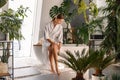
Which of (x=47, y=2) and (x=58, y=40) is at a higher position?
(x=47, y=2)

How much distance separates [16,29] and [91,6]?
14.6ft

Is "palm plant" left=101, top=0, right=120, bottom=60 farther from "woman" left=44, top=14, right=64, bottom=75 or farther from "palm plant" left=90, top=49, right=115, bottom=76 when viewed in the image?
"woman" left=44, top=14, right=64, bottom=75

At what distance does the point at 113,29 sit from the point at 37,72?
2894 millimetres

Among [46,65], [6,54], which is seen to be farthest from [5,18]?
[46,65]

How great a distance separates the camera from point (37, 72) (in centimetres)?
702

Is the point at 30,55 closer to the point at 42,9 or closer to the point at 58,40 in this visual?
the point at 42,9

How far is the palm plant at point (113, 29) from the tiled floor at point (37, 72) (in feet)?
1.69

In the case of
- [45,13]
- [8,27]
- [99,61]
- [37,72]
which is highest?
[45,13]

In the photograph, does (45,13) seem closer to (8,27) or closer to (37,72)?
(37,72)

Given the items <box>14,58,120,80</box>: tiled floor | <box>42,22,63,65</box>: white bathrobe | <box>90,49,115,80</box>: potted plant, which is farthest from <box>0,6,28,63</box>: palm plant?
<box>90,49,115,80</box>: potted plant

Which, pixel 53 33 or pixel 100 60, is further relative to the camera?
pixel 53 33

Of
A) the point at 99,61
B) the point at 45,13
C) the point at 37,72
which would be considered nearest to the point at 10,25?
the point at 37,72

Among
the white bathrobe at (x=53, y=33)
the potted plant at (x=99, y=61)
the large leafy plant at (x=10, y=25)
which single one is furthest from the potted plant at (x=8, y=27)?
the potted plant at (x=99, y=61)

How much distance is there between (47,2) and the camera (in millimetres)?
9047
